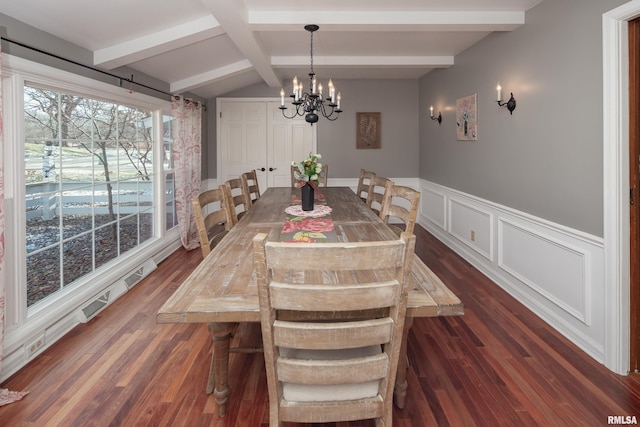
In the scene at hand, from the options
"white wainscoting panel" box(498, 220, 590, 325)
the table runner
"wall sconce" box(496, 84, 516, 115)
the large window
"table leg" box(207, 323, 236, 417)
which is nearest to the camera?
"table leg" box(207, 323, 236, 417)

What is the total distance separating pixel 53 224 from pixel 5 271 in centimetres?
104

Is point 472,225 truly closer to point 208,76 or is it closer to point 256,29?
point 256,29

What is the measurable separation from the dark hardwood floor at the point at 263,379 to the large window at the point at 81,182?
76 cm

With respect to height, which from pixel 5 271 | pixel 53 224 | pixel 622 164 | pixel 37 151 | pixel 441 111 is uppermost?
pixel 441 111

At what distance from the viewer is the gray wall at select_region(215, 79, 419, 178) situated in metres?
6.16

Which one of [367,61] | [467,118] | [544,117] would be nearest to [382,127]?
[367,61]

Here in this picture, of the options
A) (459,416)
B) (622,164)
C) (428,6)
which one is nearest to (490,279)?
(622,164)

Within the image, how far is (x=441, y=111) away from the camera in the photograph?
5164 millimetres

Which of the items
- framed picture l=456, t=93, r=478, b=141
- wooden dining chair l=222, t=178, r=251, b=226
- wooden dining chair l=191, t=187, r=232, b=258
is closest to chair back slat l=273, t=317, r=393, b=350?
wooden dining chair l=191, t=187, r=232, b=258

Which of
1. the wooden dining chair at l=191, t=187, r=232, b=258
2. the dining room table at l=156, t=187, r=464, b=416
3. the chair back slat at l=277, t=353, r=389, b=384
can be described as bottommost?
the chair back slat at l=277, t=353, r=389, b=384

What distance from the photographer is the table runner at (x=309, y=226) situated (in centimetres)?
208

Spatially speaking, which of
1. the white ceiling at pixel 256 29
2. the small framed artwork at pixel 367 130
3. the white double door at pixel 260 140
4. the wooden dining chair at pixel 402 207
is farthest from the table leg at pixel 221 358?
the small framed artwork at pixel 367 130

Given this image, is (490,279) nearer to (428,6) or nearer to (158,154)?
(428,6)

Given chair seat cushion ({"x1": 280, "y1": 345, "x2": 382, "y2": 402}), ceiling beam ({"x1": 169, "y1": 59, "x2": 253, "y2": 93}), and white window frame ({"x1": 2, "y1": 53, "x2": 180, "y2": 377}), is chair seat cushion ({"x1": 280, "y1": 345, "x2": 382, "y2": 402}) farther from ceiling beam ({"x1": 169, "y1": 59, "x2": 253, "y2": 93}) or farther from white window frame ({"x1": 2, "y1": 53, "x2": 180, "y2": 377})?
ceiling beam ({"x1": 169, "y1": 59, "x2": 253, "y2": 93})
